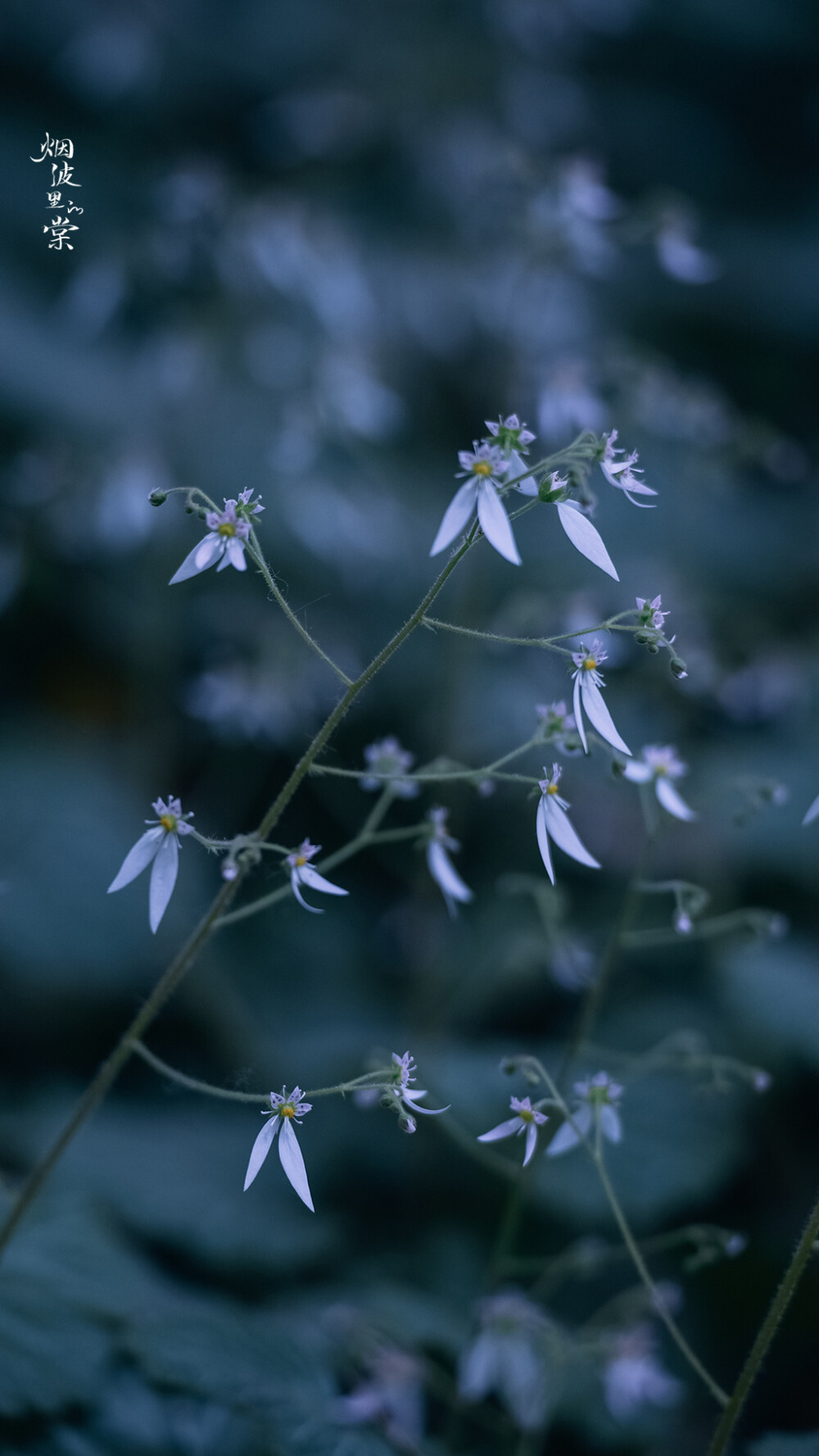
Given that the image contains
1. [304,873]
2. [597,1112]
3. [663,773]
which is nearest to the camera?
[304,873]

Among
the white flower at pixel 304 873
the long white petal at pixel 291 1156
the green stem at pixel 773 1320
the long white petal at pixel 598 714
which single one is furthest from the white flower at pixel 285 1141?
the green stem at pixel 773 1320

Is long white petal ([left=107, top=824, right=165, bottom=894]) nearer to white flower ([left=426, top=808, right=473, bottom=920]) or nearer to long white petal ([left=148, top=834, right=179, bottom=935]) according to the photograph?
long white petal ([left=148, top=834, right=179, bottom=935])

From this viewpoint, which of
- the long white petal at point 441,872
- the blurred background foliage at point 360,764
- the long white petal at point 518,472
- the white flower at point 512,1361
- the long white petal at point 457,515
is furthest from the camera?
the blurred background foliage at point 360,764

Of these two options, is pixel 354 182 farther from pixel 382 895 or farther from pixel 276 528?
pixel 382 895

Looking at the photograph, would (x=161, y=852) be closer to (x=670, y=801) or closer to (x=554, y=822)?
(x=554, y=822)

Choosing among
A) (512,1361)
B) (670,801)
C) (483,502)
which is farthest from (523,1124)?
(512,1361)

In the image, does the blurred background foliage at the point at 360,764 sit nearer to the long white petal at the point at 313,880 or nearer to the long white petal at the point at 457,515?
the long white petal at the point at 313,880
